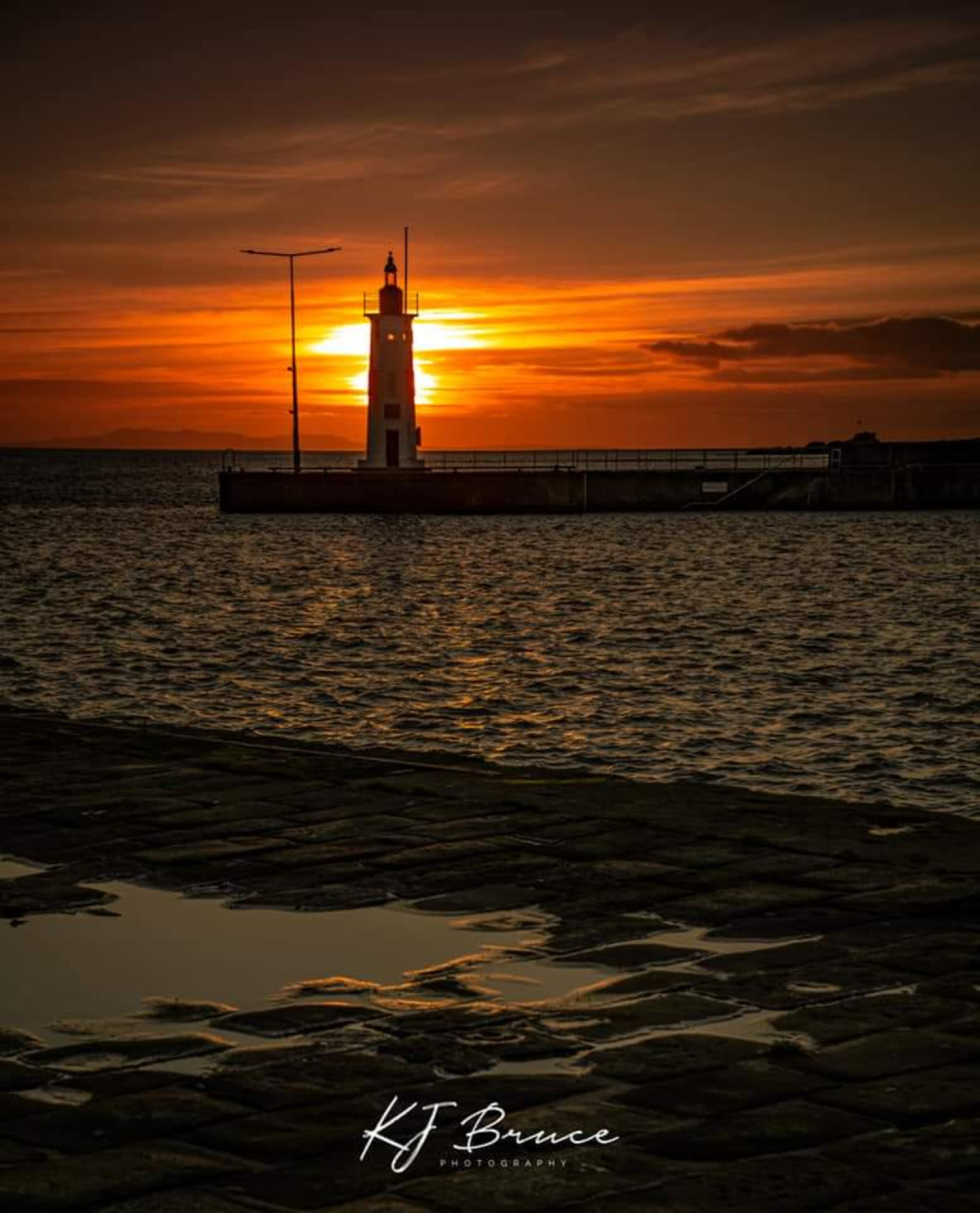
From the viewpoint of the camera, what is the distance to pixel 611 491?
274 feet

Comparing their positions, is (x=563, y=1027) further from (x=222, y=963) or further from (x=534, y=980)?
(x=222, y=963)

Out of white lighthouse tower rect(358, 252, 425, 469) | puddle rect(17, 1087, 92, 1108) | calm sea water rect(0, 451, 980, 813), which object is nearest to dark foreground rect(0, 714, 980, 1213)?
puddle rect(17, 1087, 92, 1108)

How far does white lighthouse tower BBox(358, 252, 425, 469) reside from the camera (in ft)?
243

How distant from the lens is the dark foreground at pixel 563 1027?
4023 millimetres

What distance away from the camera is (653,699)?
62.3 ft

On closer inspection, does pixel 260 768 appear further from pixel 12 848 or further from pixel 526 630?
pixel 526 630

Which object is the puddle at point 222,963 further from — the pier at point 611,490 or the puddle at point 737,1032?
the pier at point 611,490

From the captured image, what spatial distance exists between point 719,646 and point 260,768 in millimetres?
17061

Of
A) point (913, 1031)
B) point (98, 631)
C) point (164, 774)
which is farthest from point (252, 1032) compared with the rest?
point (98, 631)

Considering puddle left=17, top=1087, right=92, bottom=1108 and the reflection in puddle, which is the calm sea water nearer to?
the reflection in puddle

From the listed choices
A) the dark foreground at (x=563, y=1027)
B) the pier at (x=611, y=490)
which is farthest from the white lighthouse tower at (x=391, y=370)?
the dark foreground at (x=563, y=1027)
